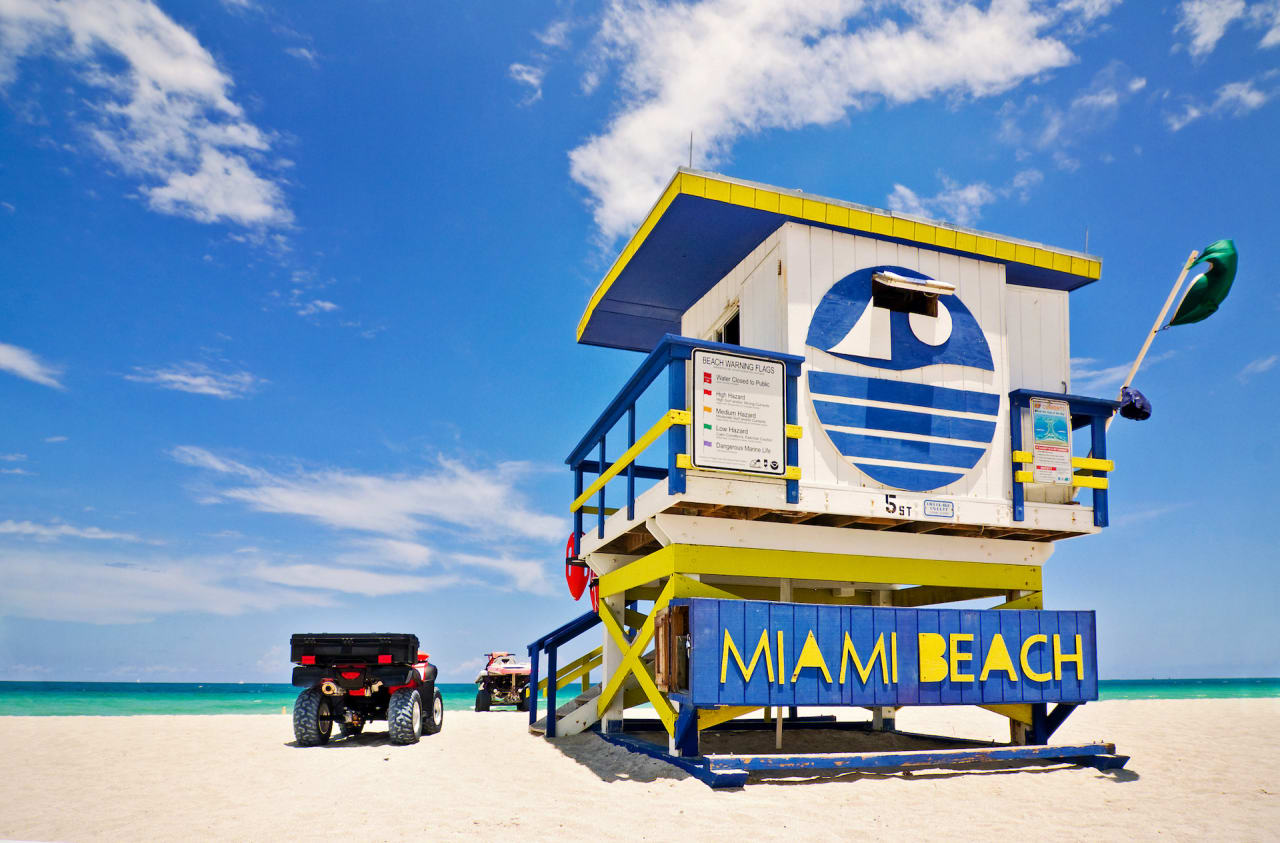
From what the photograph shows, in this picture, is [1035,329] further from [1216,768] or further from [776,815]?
[776,815]

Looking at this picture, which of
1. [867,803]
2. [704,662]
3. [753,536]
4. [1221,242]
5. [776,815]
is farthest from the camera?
[1221,242]

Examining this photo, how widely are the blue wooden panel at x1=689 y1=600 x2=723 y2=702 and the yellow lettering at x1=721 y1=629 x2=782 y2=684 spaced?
0.25 ft

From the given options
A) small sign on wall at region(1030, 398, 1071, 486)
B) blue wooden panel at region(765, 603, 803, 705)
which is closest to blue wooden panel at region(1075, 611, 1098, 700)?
small sign on wall at region(1030, 398, 1071, 486)

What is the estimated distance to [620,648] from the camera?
1348 cm

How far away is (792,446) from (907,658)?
2.72m

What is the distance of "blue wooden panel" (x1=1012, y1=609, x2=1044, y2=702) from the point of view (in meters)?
11.1

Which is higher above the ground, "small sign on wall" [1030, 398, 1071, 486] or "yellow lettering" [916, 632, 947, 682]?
"small sign on wall" [1030, 398, 1071, 486]

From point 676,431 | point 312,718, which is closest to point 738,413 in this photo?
point 676,431

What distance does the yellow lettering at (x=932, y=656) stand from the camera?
10.6 meters

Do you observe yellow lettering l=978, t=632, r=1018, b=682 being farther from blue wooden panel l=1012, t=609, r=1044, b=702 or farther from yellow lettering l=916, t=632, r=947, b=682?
yellow lettering l=916, t=632, r=947, b=682

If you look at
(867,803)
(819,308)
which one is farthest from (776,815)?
(819,308)

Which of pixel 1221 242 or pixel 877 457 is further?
pixel 1221 242

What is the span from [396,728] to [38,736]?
21.0 feet

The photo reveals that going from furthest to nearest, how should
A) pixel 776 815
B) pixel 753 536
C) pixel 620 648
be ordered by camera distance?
pixel 620 648 → pixel 753 536 → pixel 776 815
